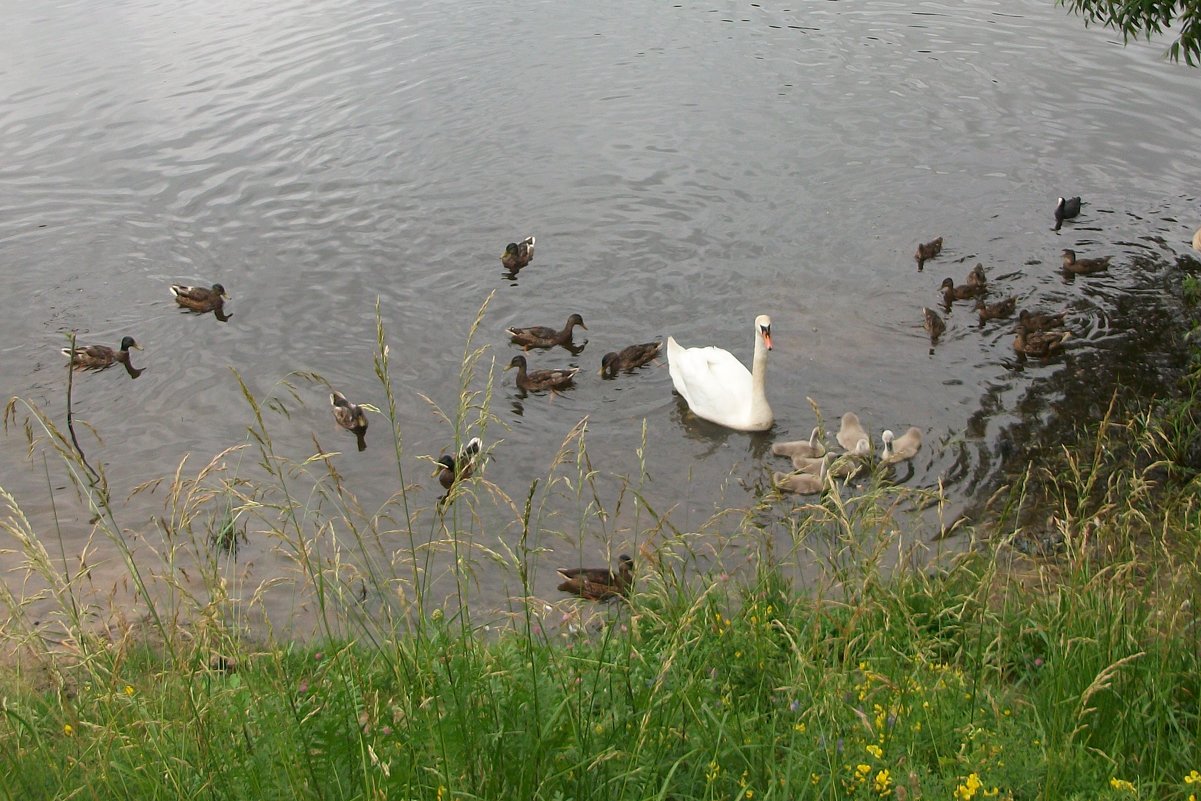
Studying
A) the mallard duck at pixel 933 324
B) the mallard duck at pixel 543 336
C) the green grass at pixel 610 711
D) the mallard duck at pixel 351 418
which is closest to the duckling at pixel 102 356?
the mallard duck at pixel 351 418

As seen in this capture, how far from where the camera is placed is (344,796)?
130 inches

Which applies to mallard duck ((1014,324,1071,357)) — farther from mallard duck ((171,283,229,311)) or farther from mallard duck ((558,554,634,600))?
mallard duck ((171,283,229,311))

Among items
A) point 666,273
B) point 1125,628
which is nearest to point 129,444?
point 666,273

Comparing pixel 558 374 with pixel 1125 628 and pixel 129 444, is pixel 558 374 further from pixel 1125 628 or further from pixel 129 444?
pixel 1125 628

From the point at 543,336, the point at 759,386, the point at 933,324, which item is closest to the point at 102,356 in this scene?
the point at 543,336

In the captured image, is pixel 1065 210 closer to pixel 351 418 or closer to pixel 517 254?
pixel 517 254

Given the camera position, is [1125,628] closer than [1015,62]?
Yes

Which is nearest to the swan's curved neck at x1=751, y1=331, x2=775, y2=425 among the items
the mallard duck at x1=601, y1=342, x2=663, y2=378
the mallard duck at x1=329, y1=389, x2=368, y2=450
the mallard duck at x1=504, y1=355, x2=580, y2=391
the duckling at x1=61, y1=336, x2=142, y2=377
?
the mallard duck at x1=601, y1=342, x2=663, y2=378

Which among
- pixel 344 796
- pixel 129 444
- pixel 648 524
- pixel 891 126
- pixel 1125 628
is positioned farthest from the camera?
pixel 891 126

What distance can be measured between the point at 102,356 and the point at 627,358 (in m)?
4.96

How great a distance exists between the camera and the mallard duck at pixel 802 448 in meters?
9.10

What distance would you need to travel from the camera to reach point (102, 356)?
10.6 m

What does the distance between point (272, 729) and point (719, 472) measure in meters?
5.99

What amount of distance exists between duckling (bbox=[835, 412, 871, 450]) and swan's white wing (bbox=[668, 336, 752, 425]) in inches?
32.4
